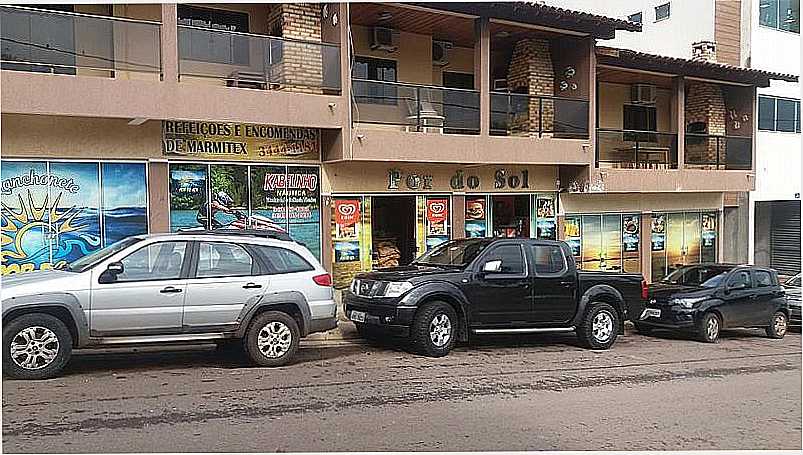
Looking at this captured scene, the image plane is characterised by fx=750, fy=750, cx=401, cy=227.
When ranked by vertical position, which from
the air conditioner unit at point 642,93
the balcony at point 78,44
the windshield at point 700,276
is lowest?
the windshield at point 700,276

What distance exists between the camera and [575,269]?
1238 cm

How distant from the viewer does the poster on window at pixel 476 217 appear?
17.9m

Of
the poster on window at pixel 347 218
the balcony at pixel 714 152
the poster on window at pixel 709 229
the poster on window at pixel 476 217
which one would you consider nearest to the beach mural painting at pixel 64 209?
the poster on window at pixel 347 218

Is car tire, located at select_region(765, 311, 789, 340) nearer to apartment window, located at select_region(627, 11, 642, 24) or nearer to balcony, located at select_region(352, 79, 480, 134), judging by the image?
balcony, located at select_region(352, 79, 480, 134)

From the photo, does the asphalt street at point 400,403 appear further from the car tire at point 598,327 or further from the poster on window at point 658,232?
the poster on window at point 658,232

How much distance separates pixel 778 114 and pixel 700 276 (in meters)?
13.0

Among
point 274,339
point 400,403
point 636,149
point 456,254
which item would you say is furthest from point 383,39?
point 400,403

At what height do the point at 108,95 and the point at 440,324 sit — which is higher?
the point at 108,95

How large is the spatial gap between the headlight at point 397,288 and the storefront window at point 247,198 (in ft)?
14.9

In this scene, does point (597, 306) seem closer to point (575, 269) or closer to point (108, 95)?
point (575, 269)

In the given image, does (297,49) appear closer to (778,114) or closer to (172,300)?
(172,300)

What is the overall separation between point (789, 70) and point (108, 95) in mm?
22312

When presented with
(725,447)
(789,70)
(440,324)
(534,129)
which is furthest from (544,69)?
(725,447)

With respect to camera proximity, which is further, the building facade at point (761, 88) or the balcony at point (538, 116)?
the building facade at point (761, 88)
